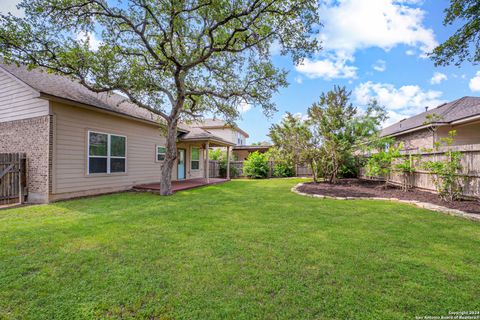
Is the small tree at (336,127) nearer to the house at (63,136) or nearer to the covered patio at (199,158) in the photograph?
the covered patio at (199,158)

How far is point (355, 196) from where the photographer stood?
762cm

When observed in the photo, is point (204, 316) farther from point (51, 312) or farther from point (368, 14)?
point (368, 14)

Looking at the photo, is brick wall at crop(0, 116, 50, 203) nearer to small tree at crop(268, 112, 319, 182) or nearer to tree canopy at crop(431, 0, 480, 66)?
small tree at crop(268, 112, 319, 182)

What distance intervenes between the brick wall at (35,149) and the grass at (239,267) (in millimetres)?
2324

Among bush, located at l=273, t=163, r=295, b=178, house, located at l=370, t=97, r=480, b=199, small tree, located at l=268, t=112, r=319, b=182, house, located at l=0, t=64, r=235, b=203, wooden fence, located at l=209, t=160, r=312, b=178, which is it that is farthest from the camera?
wooden fence, located at l=209, t=160, r=312, b=178

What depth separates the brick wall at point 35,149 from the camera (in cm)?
702

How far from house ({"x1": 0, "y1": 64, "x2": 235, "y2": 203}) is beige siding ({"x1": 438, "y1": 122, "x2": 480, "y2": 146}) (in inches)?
568

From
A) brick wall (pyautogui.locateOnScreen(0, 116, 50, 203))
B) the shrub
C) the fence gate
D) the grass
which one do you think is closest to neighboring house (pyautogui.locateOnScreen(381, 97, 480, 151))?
the grass

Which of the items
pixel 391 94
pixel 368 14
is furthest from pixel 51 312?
pixel 391 94

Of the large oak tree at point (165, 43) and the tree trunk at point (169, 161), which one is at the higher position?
the large oak tree at point (165, 43)

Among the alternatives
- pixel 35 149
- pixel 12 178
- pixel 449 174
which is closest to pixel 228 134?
pixel 35 149

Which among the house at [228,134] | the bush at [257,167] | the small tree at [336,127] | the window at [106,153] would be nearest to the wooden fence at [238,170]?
the bush at [257,167]

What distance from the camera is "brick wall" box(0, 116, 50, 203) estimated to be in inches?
277

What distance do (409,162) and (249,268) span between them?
27.5ft
